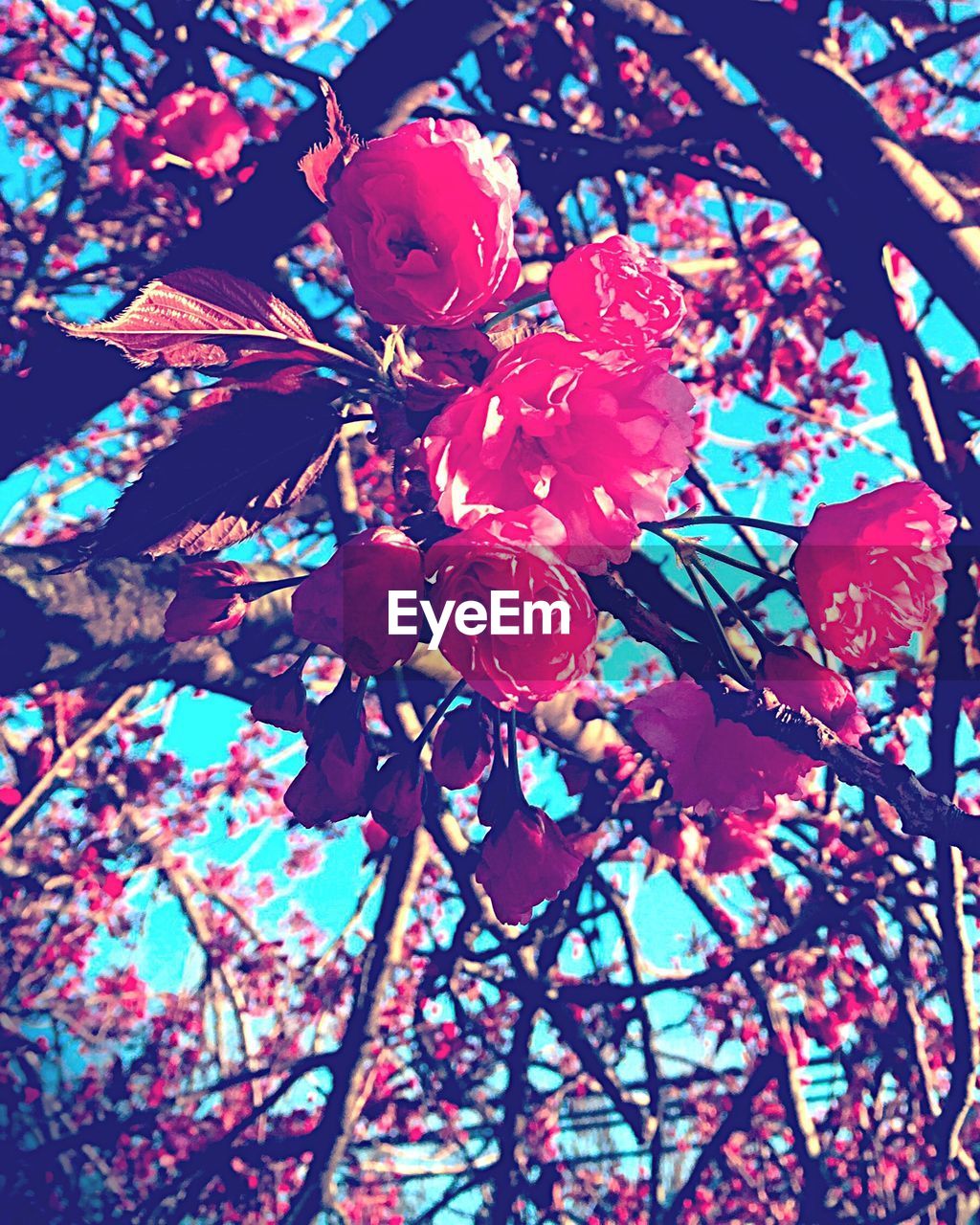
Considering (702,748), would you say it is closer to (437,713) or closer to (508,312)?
(437,713)

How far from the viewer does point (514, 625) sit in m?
0.70

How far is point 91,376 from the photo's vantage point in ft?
5.71

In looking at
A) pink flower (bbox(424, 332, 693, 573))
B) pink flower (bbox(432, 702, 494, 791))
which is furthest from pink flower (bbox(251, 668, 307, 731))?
pink flower (bbox(424, 332, 693, 573))

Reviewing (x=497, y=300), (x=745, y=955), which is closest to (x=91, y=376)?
(x=497, y=300)

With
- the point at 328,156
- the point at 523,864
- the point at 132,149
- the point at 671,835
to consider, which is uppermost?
the point at 132,149

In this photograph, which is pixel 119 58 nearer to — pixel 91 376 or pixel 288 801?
pixel 91 376

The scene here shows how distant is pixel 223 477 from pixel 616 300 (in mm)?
378

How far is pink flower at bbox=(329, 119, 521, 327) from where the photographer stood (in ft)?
Result: 2.35

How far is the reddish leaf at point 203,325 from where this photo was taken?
70cm

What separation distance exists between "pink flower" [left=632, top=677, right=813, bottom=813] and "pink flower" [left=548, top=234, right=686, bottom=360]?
338 mm

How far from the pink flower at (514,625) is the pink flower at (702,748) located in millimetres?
171

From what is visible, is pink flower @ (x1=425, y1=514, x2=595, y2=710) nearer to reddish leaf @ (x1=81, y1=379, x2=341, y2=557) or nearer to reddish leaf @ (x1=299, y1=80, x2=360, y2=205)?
reddish leaf @ (x1=81, y1=379, x2=341, y2=557)

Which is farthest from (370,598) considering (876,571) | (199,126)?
(199,126)

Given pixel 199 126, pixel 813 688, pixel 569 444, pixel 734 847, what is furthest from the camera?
pixel 199 126
